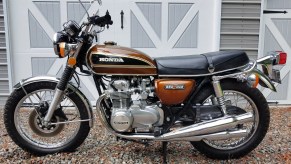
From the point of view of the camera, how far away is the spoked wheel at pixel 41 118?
2.69 metres

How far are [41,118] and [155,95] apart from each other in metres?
1.09

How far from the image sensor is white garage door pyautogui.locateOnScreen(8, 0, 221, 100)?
172 inches

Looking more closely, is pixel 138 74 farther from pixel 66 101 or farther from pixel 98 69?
pixel 66 101

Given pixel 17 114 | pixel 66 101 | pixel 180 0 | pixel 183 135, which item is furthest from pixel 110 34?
pixel 183 135

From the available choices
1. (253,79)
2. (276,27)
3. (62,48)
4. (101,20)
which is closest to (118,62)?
(101,20)

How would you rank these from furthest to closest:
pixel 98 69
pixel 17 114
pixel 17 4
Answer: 1. pixel 17 4
2. pixel 17 114
3. pixel 98 69

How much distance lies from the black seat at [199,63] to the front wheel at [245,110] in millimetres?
169

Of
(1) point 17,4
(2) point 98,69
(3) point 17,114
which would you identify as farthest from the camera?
(1) point 17,4

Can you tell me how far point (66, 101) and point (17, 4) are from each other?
2.27m

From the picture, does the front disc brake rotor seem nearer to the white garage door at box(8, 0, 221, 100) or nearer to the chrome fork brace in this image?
the chrome fork brace

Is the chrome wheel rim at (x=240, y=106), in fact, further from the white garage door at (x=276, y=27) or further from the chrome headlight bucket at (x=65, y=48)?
the white garage door at (x=276, y=27)

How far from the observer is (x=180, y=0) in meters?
4.42

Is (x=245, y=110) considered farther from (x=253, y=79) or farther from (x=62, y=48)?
(x=62, y=48)

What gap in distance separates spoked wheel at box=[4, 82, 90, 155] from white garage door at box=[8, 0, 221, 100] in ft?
6.00
